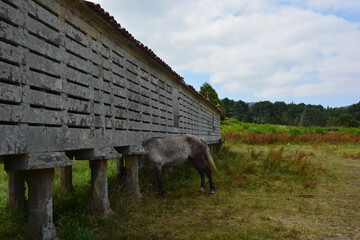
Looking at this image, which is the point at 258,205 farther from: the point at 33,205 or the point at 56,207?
the point at 33,205

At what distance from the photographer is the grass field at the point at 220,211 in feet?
17.0

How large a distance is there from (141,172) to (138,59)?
12.6ft

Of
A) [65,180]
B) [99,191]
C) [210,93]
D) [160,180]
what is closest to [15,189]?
[65,180]

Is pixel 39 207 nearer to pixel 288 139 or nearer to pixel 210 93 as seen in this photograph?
pixel 288 139

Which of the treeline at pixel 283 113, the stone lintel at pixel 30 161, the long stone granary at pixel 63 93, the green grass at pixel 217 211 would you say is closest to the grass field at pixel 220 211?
the green grass at pixel 217 211

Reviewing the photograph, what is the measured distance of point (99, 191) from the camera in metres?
6.02

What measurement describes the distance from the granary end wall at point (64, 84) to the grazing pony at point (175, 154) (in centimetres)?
50

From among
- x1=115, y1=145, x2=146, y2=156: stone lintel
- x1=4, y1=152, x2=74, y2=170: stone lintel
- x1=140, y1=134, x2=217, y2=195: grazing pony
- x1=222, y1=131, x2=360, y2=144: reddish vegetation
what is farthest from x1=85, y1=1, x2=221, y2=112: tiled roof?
x1=222, y1=131, x2=360, y2=144: reddish vegetation

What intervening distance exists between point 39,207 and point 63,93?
1.79 meters

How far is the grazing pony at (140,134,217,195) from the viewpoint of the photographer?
8570 millimetres

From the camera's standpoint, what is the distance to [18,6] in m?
3.84

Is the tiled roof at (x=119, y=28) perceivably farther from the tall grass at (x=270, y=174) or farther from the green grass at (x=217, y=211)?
the tall grass at (x=270, y=174)

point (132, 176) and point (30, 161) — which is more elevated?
point (30, 161)

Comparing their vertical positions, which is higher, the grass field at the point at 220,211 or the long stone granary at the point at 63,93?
the long stone granary at the point at 63,93
